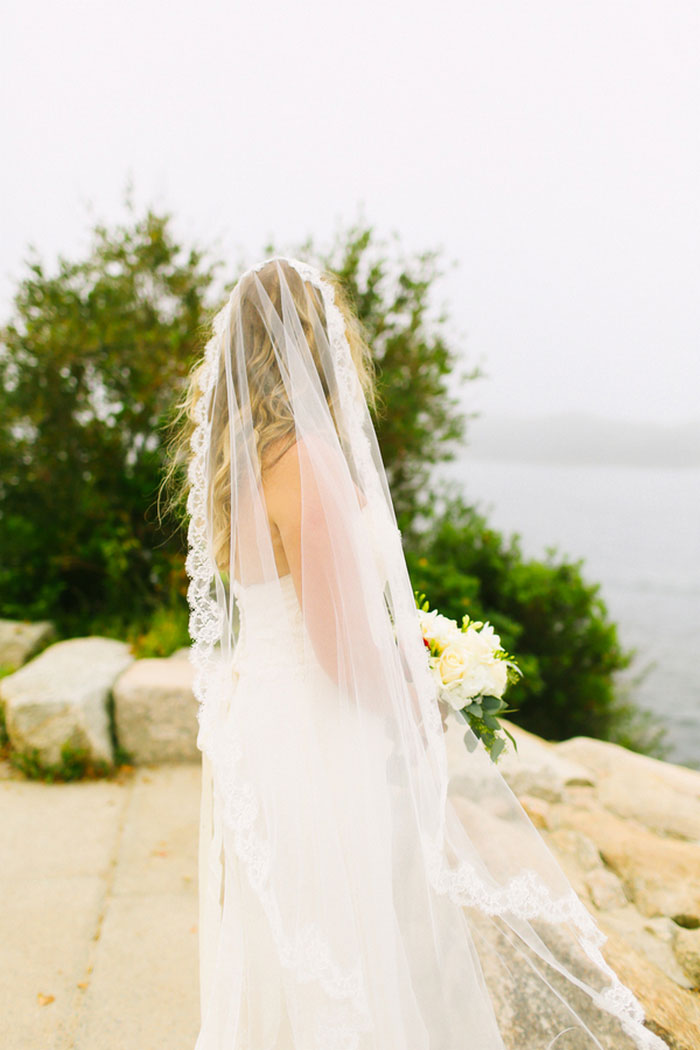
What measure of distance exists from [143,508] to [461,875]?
500 centimetres

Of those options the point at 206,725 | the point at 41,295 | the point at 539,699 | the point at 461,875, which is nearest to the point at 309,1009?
the point at 461,875

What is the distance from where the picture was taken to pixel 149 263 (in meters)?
6.04

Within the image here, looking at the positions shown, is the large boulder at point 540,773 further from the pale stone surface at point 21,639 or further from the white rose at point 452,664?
the pale stone surface at point 21,639

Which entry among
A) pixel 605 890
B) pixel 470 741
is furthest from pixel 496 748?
pixel 605 890

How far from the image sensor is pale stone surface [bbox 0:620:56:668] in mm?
5750

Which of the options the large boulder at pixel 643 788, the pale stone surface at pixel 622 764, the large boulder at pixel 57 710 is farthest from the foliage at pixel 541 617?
the large boulder at pixel 57 710

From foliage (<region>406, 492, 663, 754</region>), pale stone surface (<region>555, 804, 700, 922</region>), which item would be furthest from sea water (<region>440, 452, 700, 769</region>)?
pale stone surface (<region>555, 804, 700, 922</region>)

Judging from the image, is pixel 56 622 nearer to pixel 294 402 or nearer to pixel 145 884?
pixel 145 884

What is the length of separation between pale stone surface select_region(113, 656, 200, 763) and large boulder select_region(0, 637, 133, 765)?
11cm

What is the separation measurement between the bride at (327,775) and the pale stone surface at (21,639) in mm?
4398

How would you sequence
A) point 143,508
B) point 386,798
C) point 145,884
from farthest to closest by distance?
point 143,508 < point 145,884 < point 386,798

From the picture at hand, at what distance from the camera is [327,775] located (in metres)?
1.80

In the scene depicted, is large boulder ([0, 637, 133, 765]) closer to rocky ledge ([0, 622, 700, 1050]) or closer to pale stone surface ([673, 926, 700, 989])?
rocky ledge ([0, 622, 700, 1050])

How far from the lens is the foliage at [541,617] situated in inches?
212
